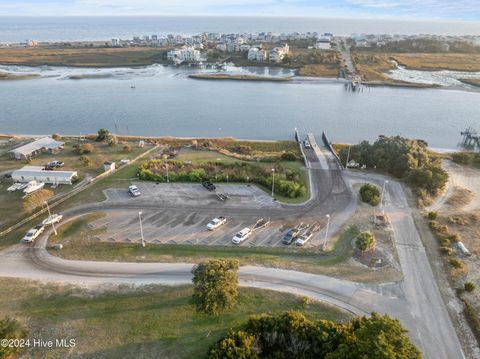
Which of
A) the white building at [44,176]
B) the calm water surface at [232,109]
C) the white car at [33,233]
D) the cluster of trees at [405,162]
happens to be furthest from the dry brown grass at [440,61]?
the white car at [33,233]

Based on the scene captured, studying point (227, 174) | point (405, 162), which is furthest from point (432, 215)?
point (227, 174)

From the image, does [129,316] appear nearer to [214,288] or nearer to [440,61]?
[214,288]

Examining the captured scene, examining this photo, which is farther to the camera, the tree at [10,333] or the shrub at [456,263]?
the shrub at [456,263]

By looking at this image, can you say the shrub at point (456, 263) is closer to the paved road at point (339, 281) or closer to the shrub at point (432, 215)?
the paved road at point (339, 281)

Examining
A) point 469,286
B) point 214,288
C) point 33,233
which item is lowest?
point 469,286

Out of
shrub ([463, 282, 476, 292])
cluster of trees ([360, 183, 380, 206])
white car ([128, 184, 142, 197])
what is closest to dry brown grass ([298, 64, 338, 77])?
cluster of trees ([360, 183, 380, 206])

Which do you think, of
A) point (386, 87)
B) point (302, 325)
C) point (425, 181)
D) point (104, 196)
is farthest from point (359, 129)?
point (302, 325)

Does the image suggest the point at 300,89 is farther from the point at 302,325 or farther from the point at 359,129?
the point at 302,325
